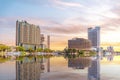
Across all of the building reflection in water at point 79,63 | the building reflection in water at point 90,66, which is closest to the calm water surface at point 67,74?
the building reflection in water at point 90,66

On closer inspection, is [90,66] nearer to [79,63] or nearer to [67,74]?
[79,63]

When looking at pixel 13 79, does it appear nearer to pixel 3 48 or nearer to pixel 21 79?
pixel 21 79

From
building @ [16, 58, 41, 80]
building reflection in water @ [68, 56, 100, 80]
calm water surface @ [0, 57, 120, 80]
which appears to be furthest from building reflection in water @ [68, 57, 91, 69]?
building @ [16, 58, 41, 80]

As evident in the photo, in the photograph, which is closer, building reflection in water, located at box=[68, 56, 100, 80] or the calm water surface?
the calm water surface

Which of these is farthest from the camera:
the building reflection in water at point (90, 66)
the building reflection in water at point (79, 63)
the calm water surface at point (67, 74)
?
the building reflection in water at point (79, 63)

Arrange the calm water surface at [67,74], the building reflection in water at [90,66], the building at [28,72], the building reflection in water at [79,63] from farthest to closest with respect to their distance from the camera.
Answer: the building reflection in water at [79,63]
the building reflection in water at [90,66]
the building at [28,72]
the calm water surface at [67,74]

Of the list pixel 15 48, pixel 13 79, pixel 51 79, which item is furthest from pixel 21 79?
pixel 15 48

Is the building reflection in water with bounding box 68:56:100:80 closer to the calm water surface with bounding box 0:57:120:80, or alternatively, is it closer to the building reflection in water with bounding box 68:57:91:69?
the building reflection in water with bounding box 68:57:91:69

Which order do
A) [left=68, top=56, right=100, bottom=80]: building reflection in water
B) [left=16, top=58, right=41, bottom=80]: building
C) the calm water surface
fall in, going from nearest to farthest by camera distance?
the calm water surface, [left=16, top=58, right=41, bottom=80]: building, [left=68, top=56, right=100, bottom=80]: building reflection in water

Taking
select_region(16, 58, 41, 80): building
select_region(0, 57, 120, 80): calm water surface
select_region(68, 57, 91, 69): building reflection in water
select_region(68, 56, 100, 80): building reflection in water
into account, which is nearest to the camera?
select_region(0, 57, 120, 80): calm water surface

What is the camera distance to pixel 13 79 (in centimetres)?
2459

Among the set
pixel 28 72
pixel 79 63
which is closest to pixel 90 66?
pixel 79 63

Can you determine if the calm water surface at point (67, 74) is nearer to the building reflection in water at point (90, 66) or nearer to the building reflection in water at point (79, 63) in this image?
the building reflection in water at point (90, 66)

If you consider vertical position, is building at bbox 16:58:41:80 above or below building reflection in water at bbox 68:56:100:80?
above
